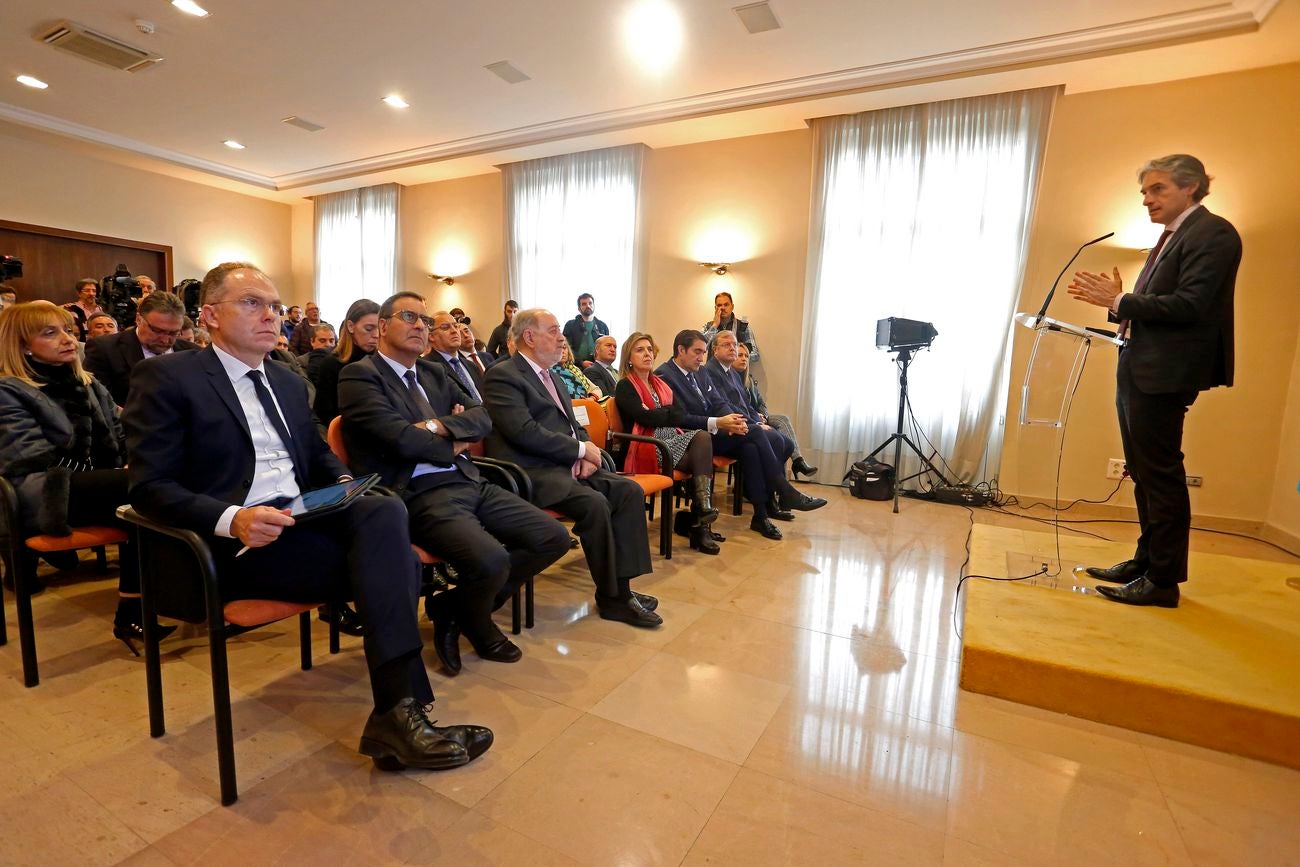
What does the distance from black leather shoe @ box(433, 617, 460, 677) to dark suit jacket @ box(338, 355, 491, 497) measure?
461mm

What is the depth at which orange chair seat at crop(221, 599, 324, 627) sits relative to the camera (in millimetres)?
1412

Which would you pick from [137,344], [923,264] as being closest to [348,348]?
[137,344]

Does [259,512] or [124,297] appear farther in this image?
[124,297]

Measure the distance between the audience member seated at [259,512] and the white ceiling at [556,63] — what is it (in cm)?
349

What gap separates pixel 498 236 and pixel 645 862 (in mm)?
7202

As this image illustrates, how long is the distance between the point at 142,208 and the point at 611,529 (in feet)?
28.1

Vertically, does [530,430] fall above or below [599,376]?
below

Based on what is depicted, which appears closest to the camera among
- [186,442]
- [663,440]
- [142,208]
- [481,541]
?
[186,442]

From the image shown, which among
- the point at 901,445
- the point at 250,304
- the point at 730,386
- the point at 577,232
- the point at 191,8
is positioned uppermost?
the point at 191,8

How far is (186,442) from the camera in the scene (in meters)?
1.51

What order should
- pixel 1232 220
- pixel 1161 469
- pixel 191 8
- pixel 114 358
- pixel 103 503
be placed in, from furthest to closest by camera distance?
pixel 1232 220, pixel 191 8, pixel 114 358, pixel 1161 469, pixel 103 503

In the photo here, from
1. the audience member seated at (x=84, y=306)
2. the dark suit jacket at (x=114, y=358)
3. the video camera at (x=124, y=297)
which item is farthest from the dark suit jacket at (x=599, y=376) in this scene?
the audience member seated at (x=84, y=306)

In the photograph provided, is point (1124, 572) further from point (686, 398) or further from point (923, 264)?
point (923, 264)

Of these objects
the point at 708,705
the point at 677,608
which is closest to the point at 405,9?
the point at 677,608
